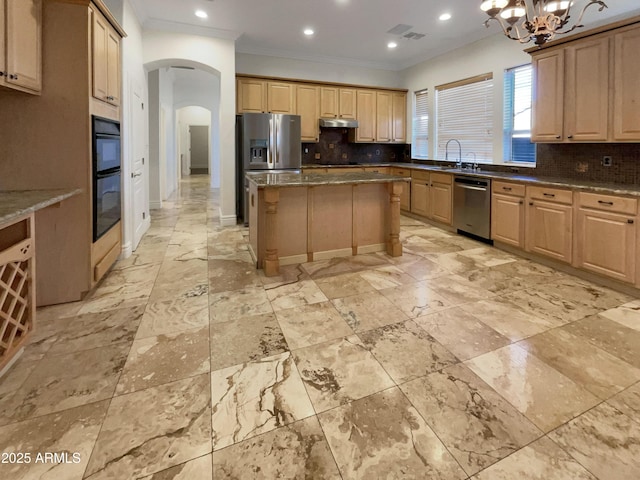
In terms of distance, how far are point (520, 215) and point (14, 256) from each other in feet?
14.9

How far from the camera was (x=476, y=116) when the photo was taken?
18.4ft

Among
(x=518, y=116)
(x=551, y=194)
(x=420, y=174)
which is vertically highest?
(x=518, y=116)

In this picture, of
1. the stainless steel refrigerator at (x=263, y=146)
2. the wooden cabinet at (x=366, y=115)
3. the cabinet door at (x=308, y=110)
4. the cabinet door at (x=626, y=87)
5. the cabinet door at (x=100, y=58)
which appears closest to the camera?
the cabinet door at (x=100, y=58)

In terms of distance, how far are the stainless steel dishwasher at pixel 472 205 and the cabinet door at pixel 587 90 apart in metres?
1.10

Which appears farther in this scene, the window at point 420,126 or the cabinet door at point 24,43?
the window at point 420,126

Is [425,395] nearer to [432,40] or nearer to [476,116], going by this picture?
[476,116]

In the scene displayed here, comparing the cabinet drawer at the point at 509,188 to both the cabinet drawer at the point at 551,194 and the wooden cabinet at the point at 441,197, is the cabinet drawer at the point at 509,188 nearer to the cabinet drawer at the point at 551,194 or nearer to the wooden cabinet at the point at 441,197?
the cabinet drawer at the point at 551,194

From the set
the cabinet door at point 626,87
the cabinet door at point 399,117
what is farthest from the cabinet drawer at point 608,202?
the cabinet door at point 399,117

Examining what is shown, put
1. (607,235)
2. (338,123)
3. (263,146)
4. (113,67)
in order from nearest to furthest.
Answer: (607,235)
(113,67)
(263,146)
(338,123)

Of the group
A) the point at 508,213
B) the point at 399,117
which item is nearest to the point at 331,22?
the point at 399,117

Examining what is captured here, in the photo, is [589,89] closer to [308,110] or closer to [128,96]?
[308,110]

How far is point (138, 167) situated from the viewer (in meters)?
4.60

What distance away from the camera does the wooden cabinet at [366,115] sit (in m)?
6.81

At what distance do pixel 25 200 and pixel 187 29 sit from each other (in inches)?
154
